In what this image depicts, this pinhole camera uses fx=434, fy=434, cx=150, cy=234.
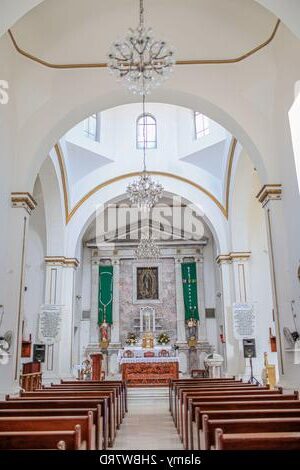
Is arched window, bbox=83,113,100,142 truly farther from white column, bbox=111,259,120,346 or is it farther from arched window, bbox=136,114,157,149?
white column, bbox=111,259,120,346

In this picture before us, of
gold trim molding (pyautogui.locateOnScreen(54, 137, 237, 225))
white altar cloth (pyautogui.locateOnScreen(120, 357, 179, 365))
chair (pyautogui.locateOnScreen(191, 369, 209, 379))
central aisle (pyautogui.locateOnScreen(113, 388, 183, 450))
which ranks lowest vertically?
central aisle (pyautogui.locateOnScreen(113, 388, 183, 450))

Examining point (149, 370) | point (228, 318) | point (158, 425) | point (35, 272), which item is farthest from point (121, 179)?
point (158, 425)

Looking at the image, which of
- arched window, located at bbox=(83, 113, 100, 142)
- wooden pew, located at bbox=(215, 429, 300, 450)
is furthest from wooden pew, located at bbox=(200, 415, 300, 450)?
arched window, located at bbox=(83, 113, 100, 142)

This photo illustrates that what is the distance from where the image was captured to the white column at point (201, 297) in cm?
1727

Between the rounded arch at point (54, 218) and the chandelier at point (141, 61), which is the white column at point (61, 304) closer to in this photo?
the rounded arch at point (54, 218)

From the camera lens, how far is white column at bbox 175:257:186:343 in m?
17.2

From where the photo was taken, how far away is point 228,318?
12906mm

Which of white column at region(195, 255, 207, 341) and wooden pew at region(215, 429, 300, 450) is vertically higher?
white column at region(195, 255, 207, 341)

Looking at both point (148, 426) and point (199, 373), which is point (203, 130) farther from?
point (148, 426)

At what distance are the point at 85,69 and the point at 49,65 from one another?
682 mm

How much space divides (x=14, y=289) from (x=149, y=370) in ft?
23.8

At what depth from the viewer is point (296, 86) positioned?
266 inches

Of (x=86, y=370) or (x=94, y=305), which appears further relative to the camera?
(x=94, y=305)

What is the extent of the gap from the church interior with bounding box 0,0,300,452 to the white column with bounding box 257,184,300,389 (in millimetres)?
27
